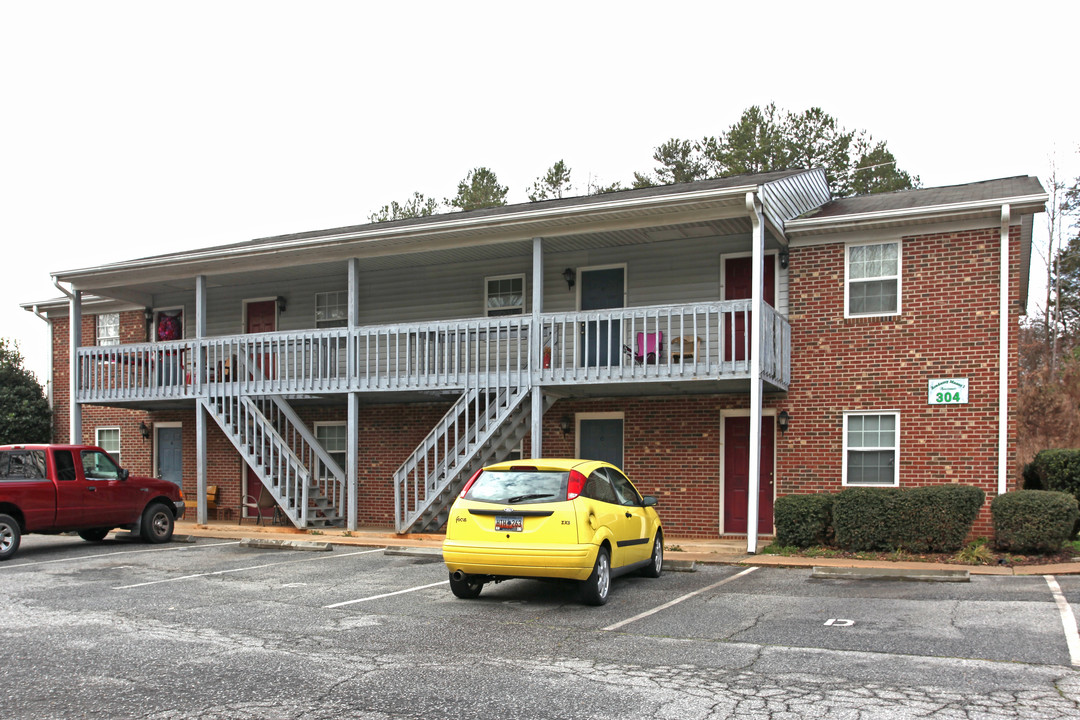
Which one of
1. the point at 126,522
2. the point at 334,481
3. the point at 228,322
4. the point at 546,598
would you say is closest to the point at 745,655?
the point at 546,598

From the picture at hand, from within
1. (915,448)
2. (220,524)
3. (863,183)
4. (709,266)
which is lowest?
(220,524)

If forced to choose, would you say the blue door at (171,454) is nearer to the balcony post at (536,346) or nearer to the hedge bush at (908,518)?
the balcony post at (536,346)

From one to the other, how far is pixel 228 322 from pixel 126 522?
23.5ft

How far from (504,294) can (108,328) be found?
11.4 meters

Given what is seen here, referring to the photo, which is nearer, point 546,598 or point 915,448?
point 546,598

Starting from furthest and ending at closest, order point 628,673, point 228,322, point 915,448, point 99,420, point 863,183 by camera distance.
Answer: point 863,183 < point 99,420 < point 228,322 < point 915,448 < point 628,673

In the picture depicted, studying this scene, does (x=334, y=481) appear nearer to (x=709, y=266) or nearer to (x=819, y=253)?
(x=709, y=266)

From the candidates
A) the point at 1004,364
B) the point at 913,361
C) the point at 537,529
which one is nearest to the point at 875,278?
the point at 913,361

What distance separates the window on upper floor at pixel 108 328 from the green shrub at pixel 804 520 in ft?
56.5

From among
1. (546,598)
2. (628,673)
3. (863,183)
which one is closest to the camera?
(628,673)

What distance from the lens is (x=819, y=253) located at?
605 inches

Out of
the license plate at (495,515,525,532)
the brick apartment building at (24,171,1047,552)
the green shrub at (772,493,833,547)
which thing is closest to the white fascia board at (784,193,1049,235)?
the brick apartment building at (24,171,1047,552)

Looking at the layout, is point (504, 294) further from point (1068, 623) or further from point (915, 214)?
point (1068, 623)

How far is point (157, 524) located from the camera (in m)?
15.4
